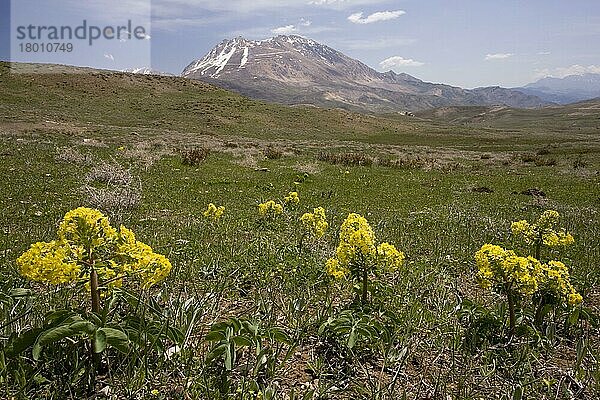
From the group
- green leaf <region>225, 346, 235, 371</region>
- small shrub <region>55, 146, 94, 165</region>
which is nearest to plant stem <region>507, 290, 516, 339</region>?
green leaf <region>225, 346, 235, 371</region>

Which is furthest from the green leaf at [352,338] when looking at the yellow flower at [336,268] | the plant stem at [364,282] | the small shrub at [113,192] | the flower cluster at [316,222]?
the small shrub at [113,192]

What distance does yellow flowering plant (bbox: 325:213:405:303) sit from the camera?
521 cm

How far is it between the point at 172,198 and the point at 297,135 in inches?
2025

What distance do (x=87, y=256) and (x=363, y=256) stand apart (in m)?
3.13

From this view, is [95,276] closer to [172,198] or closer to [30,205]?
[30,205]

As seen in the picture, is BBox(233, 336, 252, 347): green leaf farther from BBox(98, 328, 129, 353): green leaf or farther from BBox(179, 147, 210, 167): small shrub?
BBox(179, 147, 210, 167): small shrub

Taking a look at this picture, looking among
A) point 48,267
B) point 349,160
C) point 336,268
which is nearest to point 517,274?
point 336,268

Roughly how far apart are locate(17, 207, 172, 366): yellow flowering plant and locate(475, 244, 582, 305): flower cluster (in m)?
3.60

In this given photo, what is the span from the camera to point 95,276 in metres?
3.44

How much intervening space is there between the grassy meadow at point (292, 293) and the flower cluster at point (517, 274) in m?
0.34

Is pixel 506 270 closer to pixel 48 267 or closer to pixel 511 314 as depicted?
pixel 511 314

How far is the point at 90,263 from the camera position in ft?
11.4

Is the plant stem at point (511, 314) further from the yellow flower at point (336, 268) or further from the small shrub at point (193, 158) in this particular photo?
the small shrub at point (193, 158)

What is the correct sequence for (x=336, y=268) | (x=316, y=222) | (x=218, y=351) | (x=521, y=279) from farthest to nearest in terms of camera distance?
1. (x=316, y=222)
2. (x=336, y=268)
3. (x=521, y=279)
4. (x=218, y=351)
